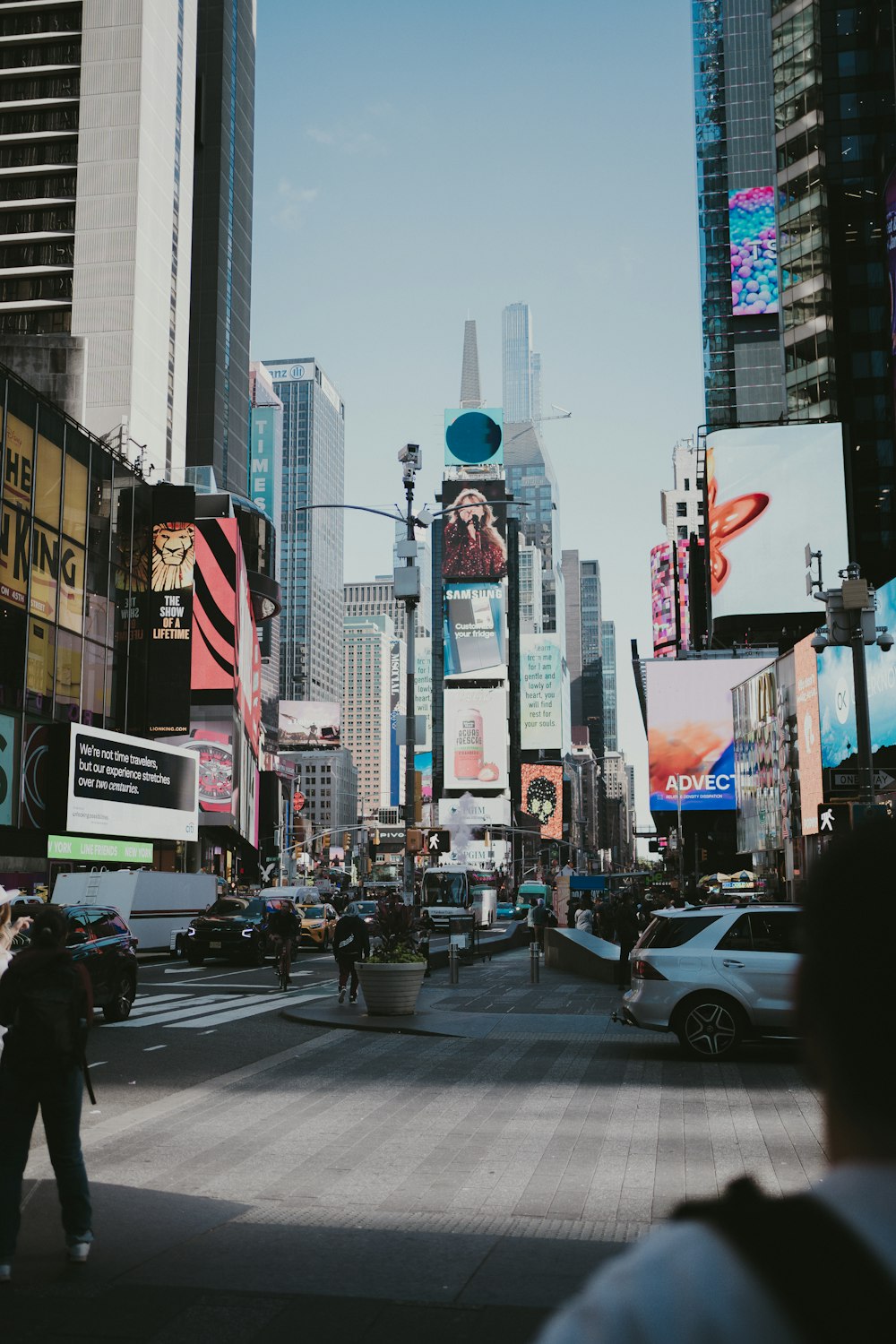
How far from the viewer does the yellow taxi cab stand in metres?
39.7

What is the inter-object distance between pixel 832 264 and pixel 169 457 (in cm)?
5288

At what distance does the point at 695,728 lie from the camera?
84.6 m

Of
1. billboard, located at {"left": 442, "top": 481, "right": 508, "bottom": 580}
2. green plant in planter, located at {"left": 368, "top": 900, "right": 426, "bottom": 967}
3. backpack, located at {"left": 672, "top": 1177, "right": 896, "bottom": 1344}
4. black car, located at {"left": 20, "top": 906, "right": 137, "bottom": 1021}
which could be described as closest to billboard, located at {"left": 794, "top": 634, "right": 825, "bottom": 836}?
green plant in planter, located at {"left": 368, "top": 900, "right": 426, "bottom": 967}

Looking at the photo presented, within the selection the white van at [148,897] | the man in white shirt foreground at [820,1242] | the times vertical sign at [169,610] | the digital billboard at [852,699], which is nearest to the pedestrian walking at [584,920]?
the digital billboard at [852,699]

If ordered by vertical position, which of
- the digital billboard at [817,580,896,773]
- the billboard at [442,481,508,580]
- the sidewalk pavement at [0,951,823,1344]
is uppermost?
the billboard at [442,481,508,580]

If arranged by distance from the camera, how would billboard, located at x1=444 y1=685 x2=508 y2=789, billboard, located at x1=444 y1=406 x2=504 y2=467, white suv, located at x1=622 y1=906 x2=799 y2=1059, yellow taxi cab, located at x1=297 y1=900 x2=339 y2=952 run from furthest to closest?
1. billboard, located at x1=444 y1=685 x2=508 y2=789
2. billboard, located at x1=444 y1=406 x2=504 y2=467
3. yellow taxi cab, located at x1=297 y1=900 x2=339 y2=952
4. white suv, located at x1=622 y1=906 x2=799 y2=1059

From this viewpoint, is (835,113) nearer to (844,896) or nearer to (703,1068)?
(703,1068)

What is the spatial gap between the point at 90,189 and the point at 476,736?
108m

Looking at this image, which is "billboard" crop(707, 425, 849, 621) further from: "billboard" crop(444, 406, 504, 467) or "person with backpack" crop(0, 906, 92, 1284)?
"billboard" crop(444, 406, 504, 467)

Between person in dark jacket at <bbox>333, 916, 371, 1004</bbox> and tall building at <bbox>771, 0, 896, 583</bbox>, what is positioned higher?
tall building at <bbox>771, 0, 896, 583</bbox>

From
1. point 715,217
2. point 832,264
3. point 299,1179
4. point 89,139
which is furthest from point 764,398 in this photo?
point 299,1179

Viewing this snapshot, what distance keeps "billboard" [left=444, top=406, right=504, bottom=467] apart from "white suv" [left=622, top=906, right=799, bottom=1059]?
164289mm

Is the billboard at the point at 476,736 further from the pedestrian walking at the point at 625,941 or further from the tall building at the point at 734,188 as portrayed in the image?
the pedestrian walking at the point at 625,941

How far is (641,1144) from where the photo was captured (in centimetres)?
1006
